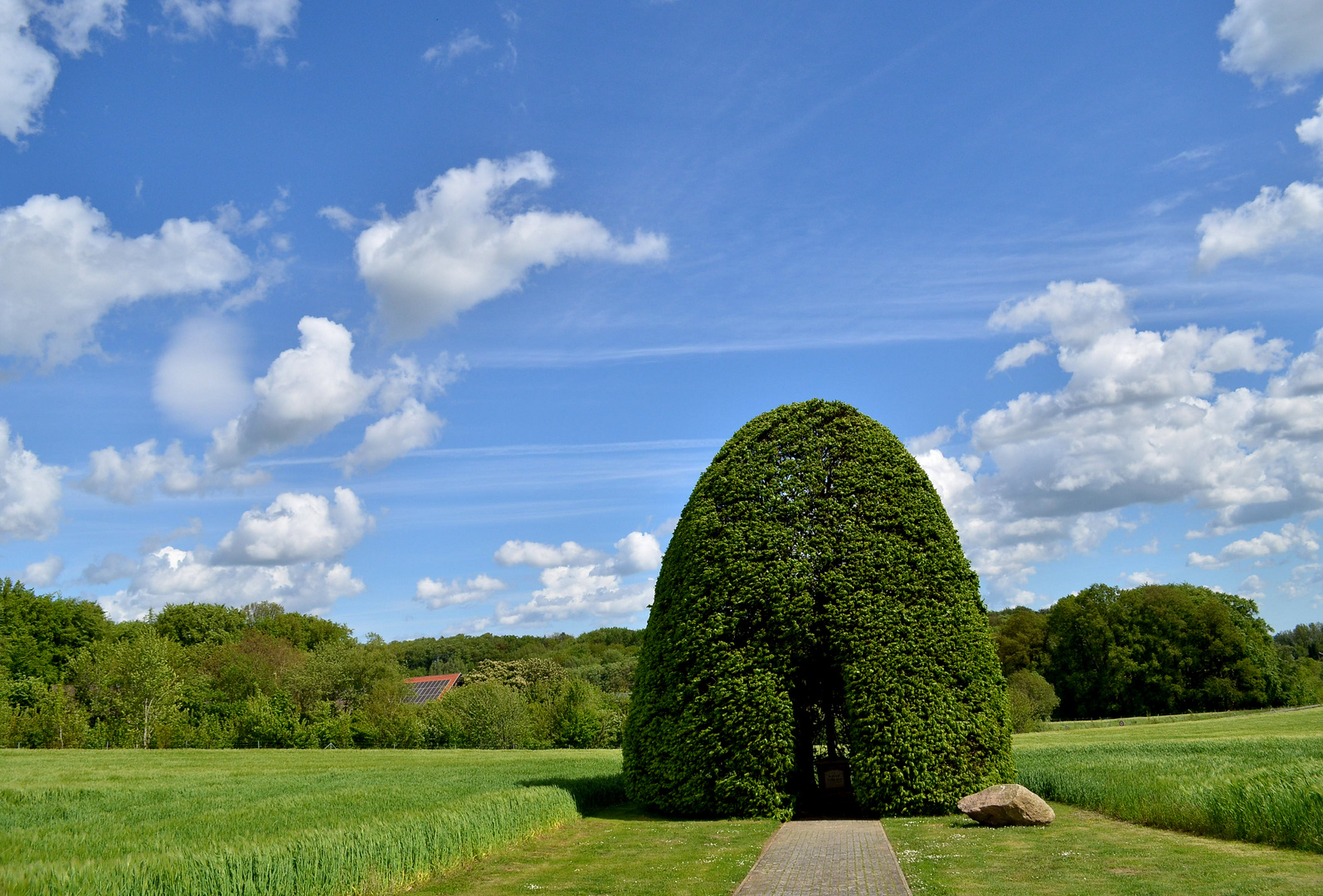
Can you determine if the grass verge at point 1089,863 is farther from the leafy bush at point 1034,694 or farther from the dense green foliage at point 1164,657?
the dense green foliage at point 1164,657

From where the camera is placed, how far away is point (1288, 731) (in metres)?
34.7

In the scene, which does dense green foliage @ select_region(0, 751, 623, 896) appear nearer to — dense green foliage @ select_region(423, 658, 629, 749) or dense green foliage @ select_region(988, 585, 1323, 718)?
dense green foliage @ select_region(423, 658, 629, 749)

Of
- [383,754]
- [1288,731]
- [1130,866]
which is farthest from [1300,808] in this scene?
[383,754]

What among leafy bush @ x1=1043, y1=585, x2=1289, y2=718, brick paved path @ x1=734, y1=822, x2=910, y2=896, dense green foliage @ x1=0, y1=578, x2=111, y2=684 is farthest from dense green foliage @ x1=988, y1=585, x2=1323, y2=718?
dense green foliage @ x1=0, y1=578, x2=111, y2=684

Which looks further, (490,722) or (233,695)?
(233,695)

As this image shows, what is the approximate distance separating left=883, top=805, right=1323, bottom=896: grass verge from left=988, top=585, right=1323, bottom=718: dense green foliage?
54.4 m

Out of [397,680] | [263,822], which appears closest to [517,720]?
[397,680]

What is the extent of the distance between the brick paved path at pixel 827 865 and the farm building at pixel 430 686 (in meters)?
60.7

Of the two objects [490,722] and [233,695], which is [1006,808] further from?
[233,695]

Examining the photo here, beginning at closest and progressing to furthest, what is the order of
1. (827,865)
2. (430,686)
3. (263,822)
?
(827,865) → (263,822) → (430,686)

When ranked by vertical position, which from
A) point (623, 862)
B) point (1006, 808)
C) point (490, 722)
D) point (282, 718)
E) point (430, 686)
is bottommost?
point (490, 722)

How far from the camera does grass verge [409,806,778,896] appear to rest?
10242mm

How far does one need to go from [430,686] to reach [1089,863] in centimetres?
6833

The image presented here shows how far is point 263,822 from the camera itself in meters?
13.1
